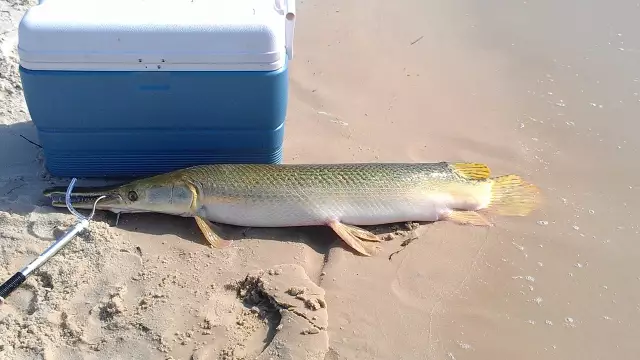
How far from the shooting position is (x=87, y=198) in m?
3.93

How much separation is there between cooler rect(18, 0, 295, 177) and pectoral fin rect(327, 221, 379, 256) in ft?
2.39

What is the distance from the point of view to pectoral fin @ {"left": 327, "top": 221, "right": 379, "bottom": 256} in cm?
388

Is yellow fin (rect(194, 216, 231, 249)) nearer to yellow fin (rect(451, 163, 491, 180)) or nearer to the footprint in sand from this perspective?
the footprint in sand

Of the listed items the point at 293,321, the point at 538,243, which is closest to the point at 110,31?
the point at 293,321

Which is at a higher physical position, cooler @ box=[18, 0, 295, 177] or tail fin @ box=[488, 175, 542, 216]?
cooler @ box=[18, 0, 295, 177]

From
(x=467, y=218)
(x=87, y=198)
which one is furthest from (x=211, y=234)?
(x=467, y=218)

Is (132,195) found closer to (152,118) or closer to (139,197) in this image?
(139,197)

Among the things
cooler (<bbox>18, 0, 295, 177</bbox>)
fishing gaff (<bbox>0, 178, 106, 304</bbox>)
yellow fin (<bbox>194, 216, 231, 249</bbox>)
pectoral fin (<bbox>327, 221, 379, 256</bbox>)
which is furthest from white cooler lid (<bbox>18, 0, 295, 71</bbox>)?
pectoral fin (<bbox>327, 221, 379, 256</bbox>)

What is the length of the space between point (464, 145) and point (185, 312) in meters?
2.64

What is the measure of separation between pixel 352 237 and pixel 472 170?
39.6 inches

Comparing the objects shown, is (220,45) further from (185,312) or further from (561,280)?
(561,280)

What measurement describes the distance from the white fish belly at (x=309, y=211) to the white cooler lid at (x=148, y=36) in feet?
2.81

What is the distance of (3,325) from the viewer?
319 centimetres

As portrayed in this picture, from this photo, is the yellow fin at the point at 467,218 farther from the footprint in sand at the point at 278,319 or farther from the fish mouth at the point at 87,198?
the fish mouth at the point at 87,198
